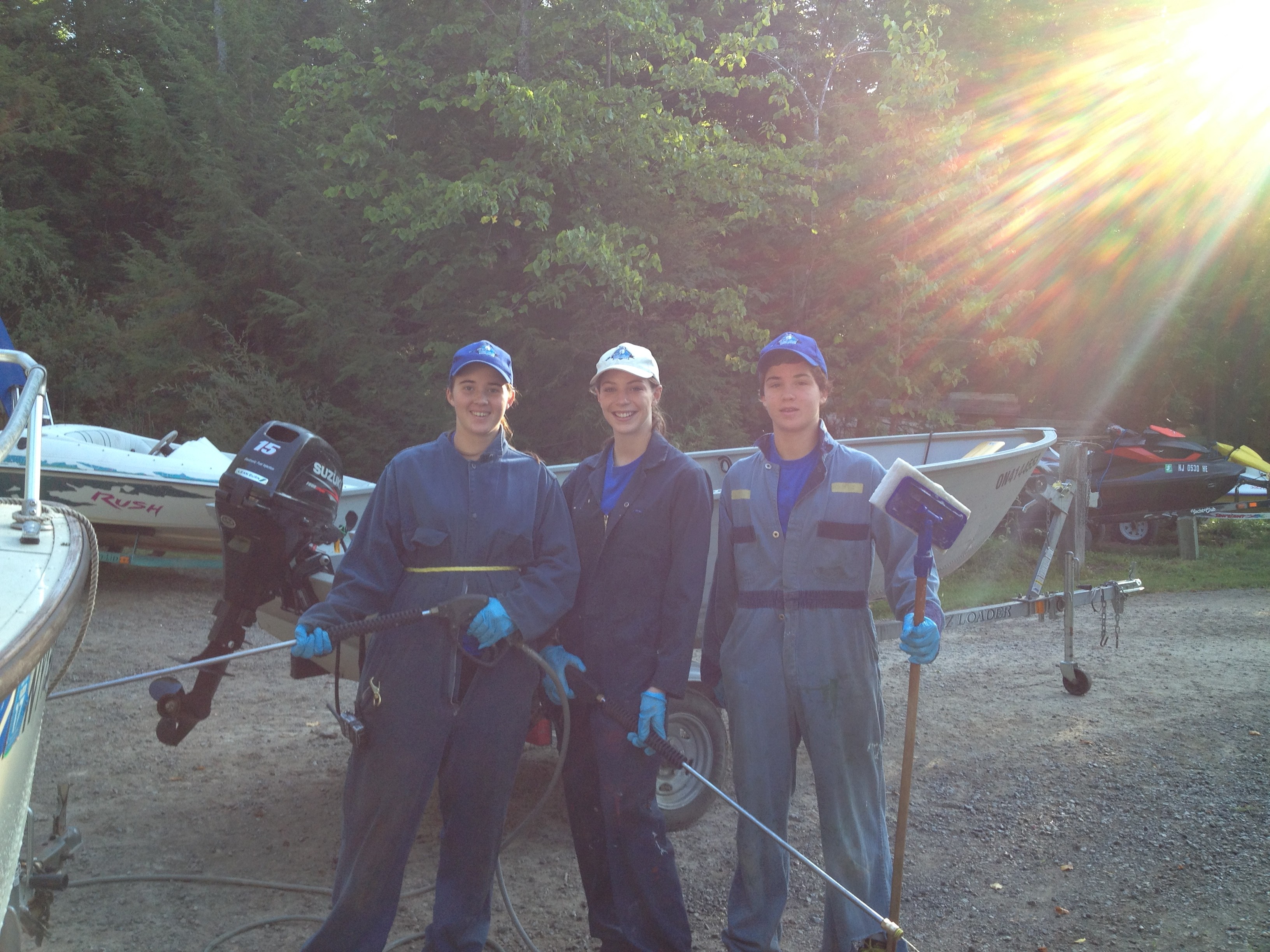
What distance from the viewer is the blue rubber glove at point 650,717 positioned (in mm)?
2697

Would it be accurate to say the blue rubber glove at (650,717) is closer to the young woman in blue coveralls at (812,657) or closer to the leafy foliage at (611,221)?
the young woman in blue coveralls at (812,657)

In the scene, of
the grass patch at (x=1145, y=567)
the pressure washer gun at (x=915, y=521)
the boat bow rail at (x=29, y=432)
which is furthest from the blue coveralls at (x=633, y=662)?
the grass patch at (x=1145, y=567)

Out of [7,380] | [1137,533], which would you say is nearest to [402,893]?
[7,380]

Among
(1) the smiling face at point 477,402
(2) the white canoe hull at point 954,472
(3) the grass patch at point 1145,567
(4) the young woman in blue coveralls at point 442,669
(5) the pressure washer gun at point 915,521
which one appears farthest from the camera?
(3) the grass patch at point 1145,567

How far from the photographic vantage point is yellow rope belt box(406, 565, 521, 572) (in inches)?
106

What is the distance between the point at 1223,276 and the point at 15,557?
15181mm

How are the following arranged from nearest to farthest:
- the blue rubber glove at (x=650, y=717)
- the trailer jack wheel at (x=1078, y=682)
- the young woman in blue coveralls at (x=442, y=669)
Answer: the young woman in blue coveralls at (x=442, y=669) → the blue rubber glove at (x=650, y=717) → the trailer jack wheel at (x=1078, y=682)

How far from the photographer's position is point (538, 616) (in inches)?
104

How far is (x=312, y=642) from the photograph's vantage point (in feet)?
8.56

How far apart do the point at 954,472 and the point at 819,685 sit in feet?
10.6

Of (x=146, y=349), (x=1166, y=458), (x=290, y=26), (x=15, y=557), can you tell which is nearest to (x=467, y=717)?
(x=15, y=557)

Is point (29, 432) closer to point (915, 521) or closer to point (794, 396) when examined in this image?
point (794, 396)

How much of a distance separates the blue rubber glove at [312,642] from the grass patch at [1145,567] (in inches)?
257

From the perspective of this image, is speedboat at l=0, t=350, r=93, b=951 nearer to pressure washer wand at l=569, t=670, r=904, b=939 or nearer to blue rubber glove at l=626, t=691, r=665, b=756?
pressure washer wand at l=569, t=670, r=904, b=939
